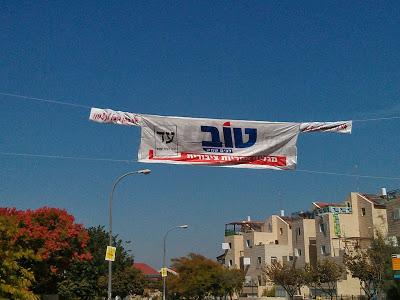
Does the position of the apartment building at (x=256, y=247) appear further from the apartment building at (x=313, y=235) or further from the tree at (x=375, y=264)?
the tree at (x=375, y=264)

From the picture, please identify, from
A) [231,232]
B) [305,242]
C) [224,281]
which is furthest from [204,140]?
[231,232]

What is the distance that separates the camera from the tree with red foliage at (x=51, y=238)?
130 ft

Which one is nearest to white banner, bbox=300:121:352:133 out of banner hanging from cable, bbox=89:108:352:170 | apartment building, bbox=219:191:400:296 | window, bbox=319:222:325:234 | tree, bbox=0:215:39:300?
banner hanging from cable, bbox=89:108:352:170

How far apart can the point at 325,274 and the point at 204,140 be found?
4866 centimetres

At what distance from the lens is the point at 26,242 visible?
125 feet

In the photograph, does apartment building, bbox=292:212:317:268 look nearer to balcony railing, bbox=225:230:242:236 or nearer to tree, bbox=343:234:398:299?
balcony railing, bbox=225:230:242:236

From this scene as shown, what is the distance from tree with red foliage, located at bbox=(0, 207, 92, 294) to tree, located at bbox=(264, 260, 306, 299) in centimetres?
3037

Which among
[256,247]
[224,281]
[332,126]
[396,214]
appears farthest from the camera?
[256,247]

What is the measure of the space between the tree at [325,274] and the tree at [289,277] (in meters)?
1.34

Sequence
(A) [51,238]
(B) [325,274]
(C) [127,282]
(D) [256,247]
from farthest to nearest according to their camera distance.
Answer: (D) [256,247] → (B) [325,274] → (C) [127,282] → (A) [51,238]

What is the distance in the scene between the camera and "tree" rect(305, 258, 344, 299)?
61.5 metres

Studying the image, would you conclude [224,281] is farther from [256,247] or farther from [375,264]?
[375,264]

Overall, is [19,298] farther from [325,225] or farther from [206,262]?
[325,225]

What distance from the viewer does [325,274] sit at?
62.1m
